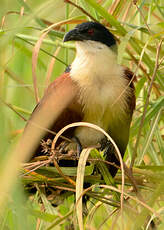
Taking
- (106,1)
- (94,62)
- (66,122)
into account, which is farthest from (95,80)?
(106,1)

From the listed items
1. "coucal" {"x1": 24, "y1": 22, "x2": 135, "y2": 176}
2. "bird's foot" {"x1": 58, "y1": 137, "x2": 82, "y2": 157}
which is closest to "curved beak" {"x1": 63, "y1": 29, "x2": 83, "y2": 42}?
"coucal" {"x1": 24, "y1": 22, "x2": 135, "y2": 176}

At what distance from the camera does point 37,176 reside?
4.99 feet

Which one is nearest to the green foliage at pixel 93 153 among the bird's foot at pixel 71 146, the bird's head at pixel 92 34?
the bird's head at pixel 92 34

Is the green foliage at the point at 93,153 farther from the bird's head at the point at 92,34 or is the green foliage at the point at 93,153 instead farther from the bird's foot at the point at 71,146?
the bird's foot at the point at 71,146

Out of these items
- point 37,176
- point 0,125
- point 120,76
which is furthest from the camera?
point 120,76

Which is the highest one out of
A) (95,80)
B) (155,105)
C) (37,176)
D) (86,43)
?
(86,43)

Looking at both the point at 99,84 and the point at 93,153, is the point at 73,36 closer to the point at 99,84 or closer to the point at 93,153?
the point at 99,84

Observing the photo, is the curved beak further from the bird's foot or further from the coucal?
the bird's foot

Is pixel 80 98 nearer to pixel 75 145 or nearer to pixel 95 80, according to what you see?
pixel 95 80

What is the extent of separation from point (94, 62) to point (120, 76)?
13 centimetres

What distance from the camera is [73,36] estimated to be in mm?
1709

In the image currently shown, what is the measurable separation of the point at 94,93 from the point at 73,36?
0.84ft

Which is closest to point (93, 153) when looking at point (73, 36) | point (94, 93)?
point (94, 93)

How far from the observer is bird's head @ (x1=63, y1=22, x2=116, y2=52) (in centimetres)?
173
